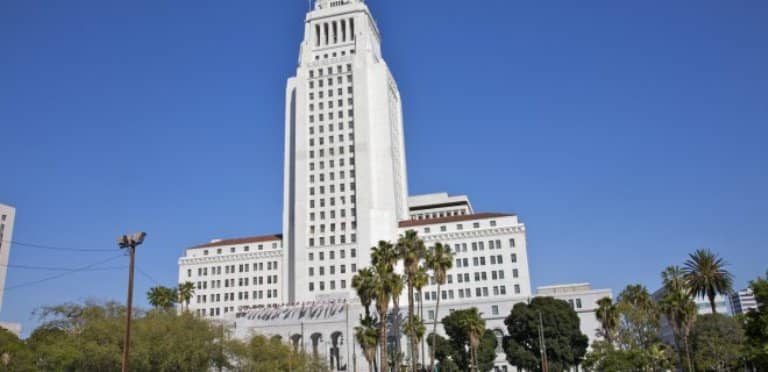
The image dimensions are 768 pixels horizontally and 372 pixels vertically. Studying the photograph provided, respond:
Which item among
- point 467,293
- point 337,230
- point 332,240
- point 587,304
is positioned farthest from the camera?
point 337,230

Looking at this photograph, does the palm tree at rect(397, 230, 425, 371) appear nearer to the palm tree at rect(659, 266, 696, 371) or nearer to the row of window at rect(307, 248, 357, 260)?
the palm tree at rect(659, 266, 696, 371)

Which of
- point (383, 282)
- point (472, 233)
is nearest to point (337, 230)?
point (472, 233)

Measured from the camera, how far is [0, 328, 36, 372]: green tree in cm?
5631

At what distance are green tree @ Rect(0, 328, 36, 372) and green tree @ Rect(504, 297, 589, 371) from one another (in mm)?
54924

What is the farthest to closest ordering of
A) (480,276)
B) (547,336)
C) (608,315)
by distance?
(480,276) < (547,336) < (608,315)

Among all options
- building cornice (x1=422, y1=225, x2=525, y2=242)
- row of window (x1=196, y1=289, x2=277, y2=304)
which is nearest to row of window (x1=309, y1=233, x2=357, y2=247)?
row of window (x1=196, y1=289, x2=277, y2=304)

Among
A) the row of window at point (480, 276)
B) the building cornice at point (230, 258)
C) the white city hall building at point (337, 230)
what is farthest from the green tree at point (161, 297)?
the row of window at point (480, 276)

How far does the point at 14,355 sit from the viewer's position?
59219 mm

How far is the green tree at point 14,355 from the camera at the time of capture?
56.3m

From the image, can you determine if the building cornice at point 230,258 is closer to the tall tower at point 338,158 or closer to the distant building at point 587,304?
the tall tower at point 338,158

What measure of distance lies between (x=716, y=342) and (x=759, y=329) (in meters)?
42.3

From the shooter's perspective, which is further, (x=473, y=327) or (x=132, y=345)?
(x=473, y=327)

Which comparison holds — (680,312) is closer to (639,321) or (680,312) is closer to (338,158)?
(639,321)

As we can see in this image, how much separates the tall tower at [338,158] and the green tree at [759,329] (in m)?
69.8
